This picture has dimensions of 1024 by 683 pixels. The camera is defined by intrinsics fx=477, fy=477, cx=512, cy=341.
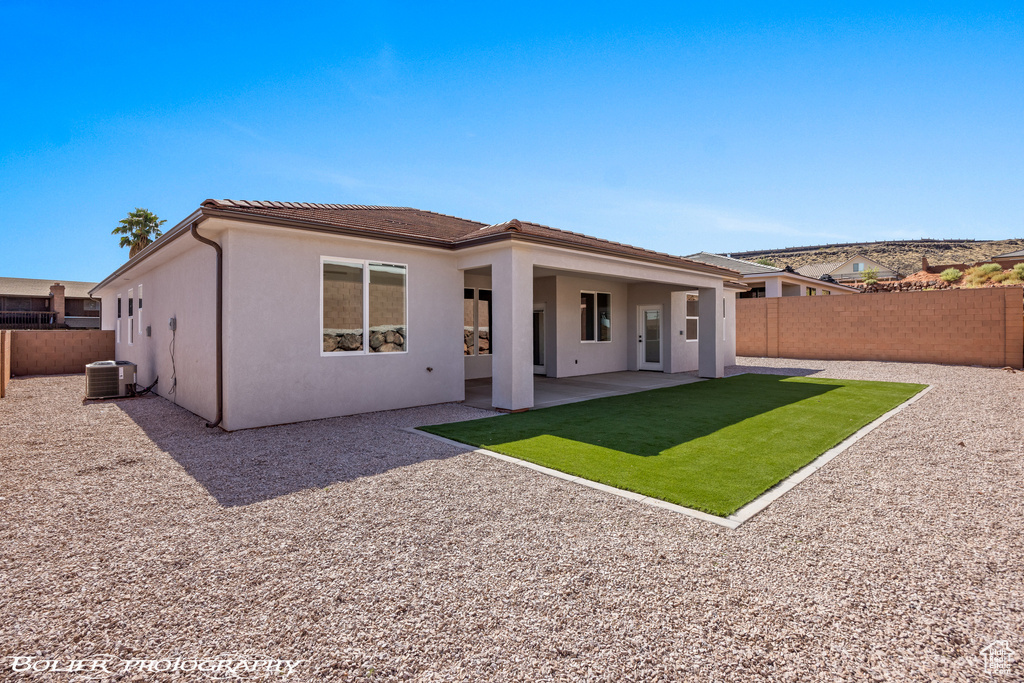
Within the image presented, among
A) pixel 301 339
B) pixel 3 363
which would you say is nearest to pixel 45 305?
pixel 3 363

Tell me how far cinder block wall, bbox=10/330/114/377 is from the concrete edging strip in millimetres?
17258

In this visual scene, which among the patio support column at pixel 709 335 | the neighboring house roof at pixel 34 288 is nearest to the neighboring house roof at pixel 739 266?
the patio support column at pixel 709 335

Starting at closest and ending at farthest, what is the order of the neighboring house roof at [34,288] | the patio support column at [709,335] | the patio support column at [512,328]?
the patio support column at [512,328] → the patio support column at [709,335] → the neighboring house roof at [34,288]

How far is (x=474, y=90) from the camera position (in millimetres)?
13133

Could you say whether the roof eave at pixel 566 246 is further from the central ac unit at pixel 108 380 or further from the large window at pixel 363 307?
the central ac unit at pixel 108 380

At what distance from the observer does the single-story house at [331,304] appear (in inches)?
287

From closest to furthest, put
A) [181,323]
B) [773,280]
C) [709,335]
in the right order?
[181,323], [709,335], [773,280]

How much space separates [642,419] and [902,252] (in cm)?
7472

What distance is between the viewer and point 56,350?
55.8ft

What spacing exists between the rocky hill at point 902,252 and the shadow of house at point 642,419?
57.0 m

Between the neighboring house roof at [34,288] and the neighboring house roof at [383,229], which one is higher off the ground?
the neighboring house roof at [34,288]

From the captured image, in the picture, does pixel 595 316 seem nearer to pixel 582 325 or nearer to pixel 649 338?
pixel 582 325

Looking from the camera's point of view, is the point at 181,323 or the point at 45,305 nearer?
the point at 181,323

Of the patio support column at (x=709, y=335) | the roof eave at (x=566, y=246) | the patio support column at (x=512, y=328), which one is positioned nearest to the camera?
the roof eave at (x=566, y=246)
